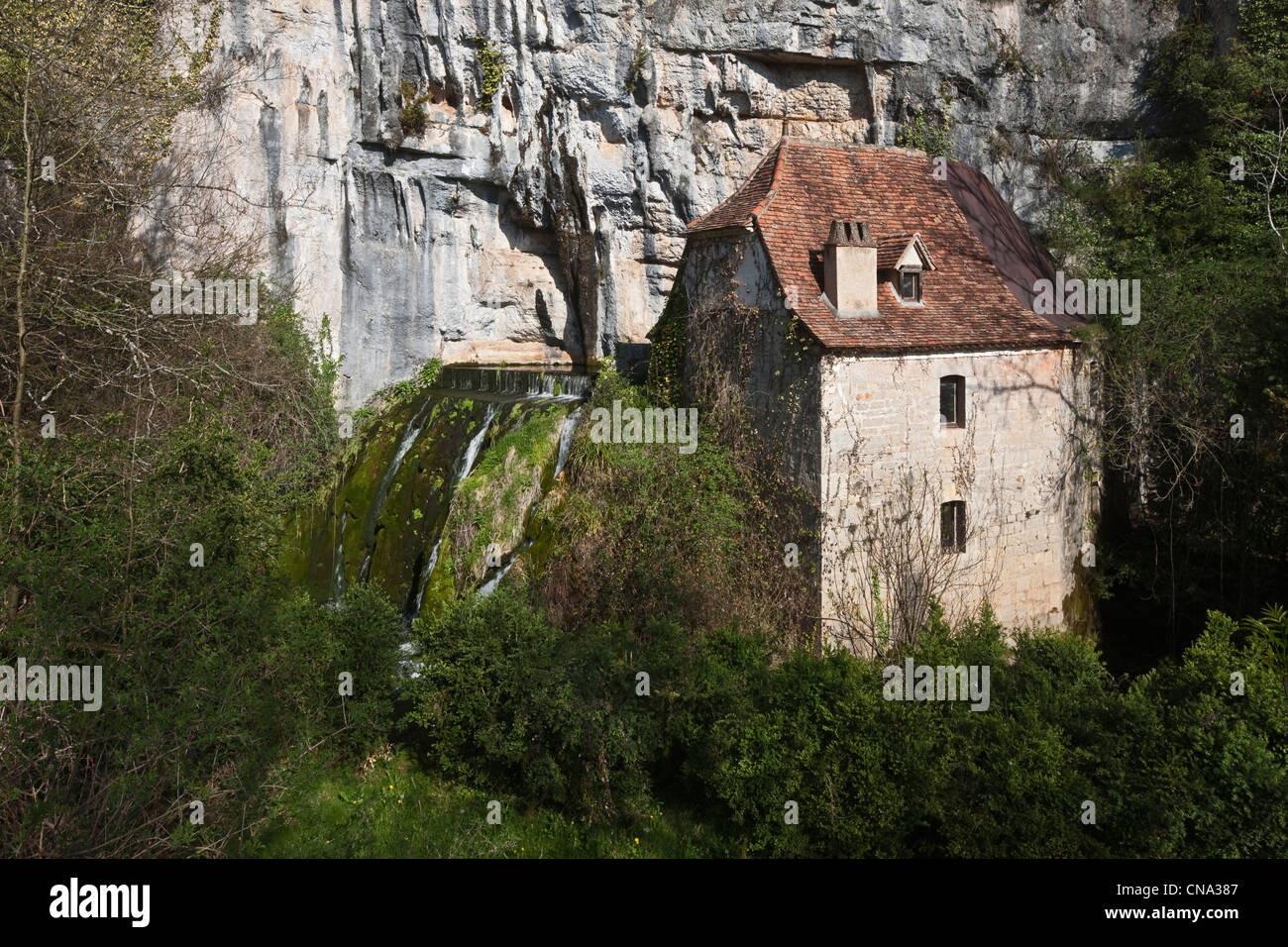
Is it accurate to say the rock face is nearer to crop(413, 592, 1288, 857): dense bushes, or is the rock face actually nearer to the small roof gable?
the small roof gable

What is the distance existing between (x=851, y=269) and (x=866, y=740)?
7069mm

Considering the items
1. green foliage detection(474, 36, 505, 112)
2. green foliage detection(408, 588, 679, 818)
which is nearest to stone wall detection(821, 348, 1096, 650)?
green foliage detection(408, 588, 679, 818)

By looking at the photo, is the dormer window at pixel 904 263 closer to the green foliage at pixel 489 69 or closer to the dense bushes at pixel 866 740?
the dense bushes at pixel 866 740

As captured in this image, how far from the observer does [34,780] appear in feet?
29.9

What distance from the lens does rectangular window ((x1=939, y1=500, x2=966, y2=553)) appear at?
1600cm

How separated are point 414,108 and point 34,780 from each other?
17.5 metres

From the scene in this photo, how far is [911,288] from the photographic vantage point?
633 inches

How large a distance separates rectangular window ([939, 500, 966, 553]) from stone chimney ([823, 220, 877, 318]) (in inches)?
123

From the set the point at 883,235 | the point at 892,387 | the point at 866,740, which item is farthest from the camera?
the point at 883,235

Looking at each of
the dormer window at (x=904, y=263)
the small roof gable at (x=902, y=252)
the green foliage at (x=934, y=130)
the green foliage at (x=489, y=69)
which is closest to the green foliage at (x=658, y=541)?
the dormer window at (x=904, y=263)

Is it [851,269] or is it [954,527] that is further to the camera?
[954,527]

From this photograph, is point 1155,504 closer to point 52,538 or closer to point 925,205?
point 925,205

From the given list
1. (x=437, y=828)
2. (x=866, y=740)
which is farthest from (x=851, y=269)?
(x=437, y=828)

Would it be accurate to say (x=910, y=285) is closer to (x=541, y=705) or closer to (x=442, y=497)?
(x=442, y=497)
